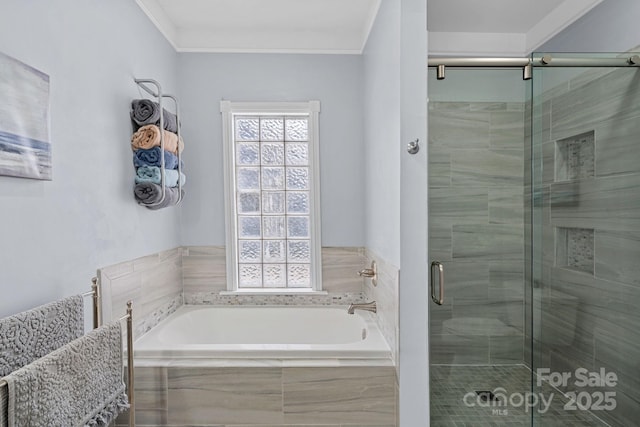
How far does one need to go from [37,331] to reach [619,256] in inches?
95.9

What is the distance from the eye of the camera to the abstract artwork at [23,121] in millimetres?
1170

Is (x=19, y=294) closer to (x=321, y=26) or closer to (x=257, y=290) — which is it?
(x=257, y=290)

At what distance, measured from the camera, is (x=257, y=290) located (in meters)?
2.84

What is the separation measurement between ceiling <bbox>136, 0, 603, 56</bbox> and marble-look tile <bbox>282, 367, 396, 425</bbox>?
6.99ft

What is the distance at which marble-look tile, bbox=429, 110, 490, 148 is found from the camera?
199 centimetres

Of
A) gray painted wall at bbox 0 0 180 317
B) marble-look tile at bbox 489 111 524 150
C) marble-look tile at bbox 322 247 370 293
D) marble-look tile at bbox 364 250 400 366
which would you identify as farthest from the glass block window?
marble-look tile at bbox 489 111 524 150

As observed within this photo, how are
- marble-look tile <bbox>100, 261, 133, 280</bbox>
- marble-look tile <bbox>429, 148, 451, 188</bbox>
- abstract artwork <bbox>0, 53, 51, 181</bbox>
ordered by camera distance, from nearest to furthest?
abstract artwork <bbox>0, 53, 51, 181</bbox> < marble-look tile <bbox>100, 261, 133, 280</bbox> < marble-look tile <bbox>429, 148, 451, 188</bbox>

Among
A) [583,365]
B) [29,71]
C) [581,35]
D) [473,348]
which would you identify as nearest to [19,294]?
[29,71]

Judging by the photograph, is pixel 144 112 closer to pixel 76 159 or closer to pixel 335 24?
pixel 76 159

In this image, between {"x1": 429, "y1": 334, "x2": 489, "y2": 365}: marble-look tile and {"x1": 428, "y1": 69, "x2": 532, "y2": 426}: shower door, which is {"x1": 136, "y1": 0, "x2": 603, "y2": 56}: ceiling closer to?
{"x1": 428, "y1": 69, "x2": 532, "y2": 426}: shower door

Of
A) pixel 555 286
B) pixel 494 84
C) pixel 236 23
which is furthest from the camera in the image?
pixel 236 23

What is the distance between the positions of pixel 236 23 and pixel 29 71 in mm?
1611

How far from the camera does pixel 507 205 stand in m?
1.94

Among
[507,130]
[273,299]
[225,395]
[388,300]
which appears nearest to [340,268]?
[273,299]
